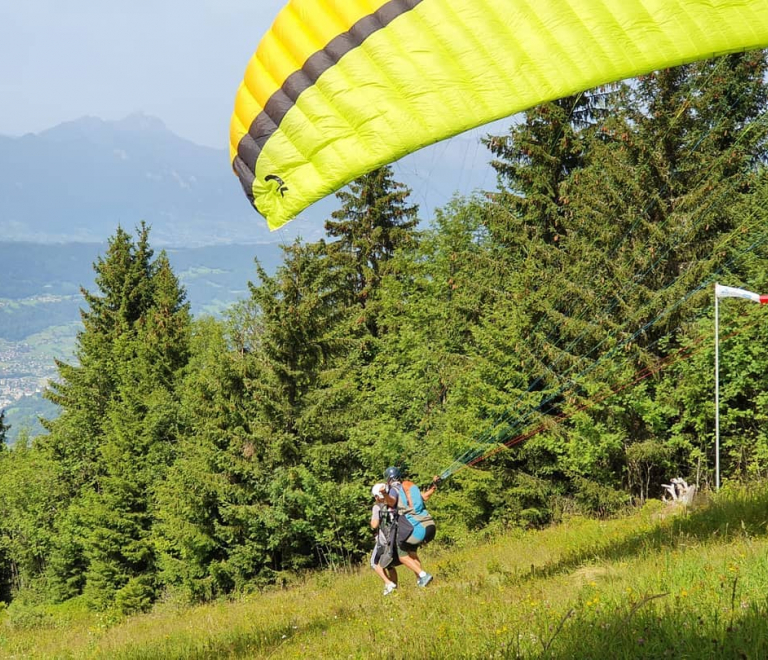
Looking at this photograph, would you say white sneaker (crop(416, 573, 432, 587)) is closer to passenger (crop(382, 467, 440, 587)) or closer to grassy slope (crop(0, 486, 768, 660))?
passenger (crop(382, 467, 440, 587))

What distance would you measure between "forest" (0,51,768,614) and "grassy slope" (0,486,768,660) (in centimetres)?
381

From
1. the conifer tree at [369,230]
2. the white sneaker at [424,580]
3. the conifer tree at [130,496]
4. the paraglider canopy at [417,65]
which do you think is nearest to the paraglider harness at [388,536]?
the white sneaker at [424,580]

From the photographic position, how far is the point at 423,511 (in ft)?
29.5

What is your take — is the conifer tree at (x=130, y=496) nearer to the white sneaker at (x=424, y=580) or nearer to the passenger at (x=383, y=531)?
the passenger at (x=383, y=531)

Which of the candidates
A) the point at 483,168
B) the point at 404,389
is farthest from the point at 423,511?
the point at 483,168

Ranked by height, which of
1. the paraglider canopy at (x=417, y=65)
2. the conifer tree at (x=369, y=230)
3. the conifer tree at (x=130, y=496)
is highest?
the conifer tree at (x=369, y=230)

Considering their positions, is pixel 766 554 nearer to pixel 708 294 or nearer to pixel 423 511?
pixel 423 511

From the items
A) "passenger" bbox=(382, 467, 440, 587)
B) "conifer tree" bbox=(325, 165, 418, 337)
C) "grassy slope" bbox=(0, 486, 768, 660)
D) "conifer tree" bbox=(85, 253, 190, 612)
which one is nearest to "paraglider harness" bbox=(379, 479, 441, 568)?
"passenger" bbox=(382, 467, 440, 587)

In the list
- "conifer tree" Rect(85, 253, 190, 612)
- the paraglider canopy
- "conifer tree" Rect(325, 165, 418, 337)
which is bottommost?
"conifer tree" Rect(85, 253, 190, 612)

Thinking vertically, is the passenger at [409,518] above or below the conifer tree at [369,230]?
below

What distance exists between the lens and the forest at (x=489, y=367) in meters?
16.6

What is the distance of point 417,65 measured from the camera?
5301 millimetres

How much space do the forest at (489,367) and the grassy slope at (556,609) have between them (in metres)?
3.81

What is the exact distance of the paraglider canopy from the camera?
471 cm
